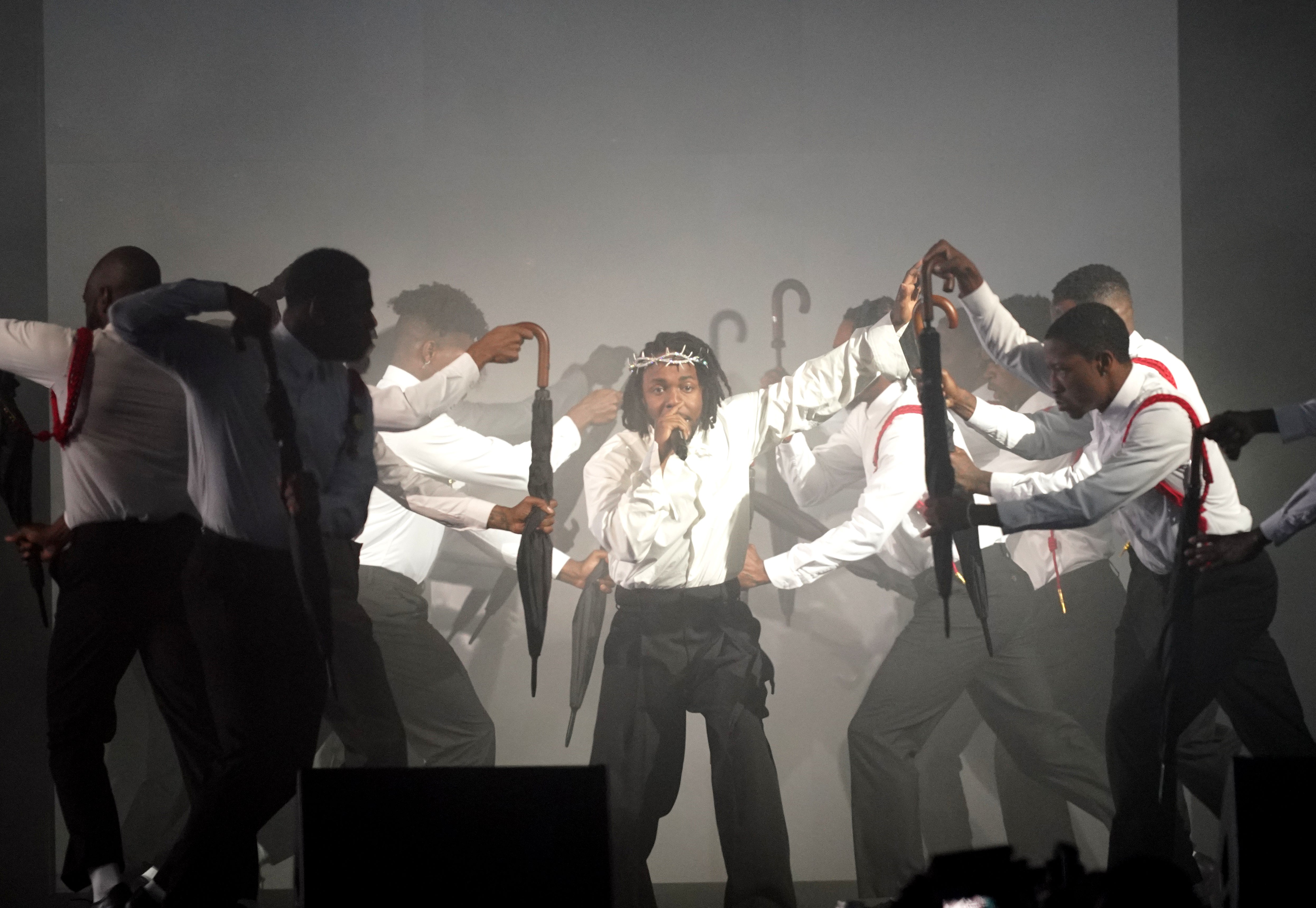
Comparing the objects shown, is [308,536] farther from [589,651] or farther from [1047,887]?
[1047,887]

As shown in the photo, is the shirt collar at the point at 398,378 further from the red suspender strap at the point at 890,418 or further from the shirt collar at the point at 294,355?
the red suspender strap at the point at 890,418

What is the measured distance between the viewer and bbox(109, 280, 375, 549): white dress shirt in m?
3.28

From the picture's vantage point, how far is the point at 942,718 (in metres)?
3.87

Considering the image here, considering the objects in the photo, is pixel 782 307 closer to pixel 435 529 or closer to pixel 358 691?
pixel 435 529

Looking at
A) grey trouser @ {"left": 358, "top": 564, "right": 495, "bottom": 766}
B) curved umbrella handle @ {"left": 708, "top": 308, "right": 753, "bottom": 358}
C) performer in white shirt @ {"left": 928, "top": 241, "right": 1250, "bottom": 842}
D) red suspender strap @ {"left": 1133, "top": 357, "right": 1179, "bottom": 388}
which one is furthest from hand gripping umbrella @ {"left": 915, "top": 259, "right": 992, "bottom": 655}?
grey trouser @ {"left": 358, "top": 564, "right": 495, "bottom": 766}

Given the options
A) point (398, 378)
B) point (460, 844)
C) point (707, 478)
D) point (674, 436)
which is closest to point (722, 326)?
point (674, 436)

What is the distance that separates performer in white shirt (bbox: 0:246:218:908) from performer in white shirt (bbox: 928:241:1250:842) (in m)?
2.60

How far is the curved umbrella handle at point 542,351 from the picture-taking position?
3918mm

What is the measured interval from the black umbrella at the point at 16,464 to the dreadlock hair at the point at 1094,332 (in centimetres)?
356

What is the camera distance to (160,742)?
4.00 meters

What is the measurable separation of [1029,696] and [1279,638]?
899mm

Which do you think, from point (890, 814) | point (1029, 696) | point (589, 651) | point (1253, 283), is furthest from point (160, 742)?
point (1253, 283)

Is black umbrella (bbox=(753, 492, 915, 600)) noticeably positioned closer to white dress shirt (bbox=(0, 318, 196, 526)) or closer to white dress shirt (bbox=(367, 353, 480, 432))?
white dress shirt (bbox=(367, 353, 480, 432))

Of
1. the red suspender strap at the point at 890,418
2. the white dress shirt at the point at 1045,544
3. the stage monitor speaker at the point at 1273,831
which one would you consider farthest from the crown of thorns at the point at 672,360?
the stage monitor speaker at the point at 1273,831
